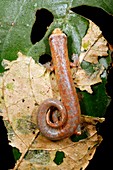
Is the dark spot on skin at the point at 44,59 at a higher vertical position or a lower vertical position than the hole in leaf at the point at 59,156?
higher

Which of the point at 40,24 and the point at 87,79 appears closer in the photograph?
the point at 87,79

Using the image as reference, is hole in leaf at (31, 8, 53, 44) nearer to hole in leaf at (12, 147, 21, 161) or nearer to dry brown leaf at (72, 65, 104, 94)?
dry brown leaf at (72, 65, 104, 94)

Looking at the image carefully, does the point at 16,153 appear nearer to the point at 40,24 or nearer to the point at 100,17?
the point at 40,24

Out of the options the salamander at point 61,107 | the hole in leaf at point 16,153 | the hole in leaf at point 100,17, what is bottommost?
the hole in leaf at point 16,153

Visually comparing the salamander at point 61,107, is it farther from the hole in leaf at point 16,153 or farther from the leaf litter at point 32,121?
the hole in leaf at point 16,153

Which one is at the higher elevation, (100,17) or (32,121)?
(100,17)

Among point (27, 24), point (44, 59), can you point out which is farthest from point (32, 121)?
point (27, 24)

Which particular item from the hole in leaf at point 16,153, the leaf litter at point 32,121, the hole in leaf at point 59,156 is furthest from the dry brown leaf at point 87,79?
the hole in leaf at point 16,153

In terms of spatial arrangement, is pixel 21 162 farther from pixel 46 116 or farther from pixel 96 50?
pixel 96 50
